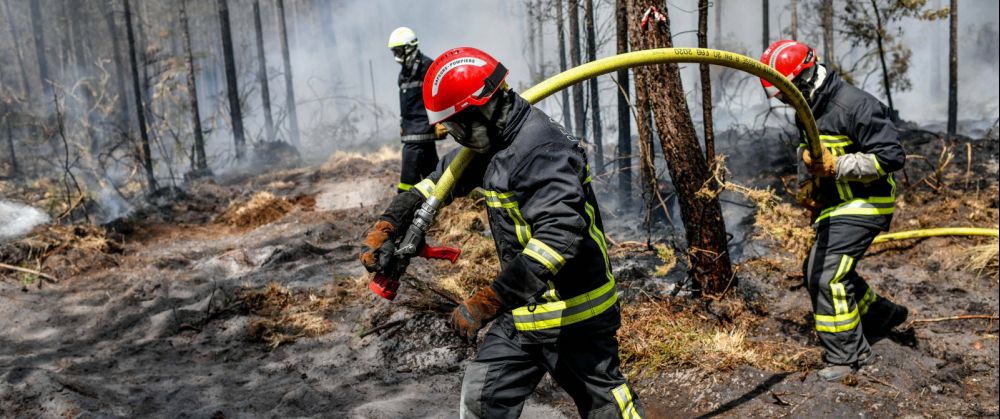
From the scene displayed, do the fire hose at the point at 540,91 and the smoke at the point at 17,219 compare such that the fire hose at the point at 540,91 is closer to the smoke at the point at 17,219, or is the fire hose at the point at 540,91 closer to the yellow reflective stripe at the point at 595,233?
the yellow reflective stripe at the point at 595,233

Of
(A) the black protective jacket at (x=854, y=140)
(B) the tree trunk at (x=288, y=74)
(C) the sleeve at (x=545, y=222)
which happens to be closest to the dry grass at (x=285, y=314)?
(C) the sleeve at (x=545, y=222)

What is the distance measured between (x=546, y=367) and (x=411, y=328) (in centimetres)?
265

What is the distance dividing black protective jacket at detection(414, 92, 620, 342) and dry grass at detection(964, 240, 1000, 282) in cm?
547

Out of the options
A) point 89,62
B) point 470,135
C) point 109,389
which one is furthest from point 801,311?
point 89,62

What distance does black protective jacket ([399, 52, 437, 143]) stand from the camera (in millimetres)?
7016

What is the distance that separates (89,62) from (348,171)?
31643 millimetres

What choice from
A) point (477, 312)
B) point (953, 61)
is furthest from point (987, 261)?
point (953, 61)

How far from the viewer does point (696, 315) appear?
17.4 ft

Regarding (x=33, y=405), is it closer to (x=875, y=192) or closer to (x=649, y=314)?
(x=649, y=314)

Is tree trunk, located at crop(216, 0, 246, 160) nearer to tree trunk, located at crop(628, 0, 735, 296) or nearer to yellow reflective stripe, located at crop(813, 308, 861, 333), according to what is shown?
tree trunk, located at crop(628, 0, 735, 296)

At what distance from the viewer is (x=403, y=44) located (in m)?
6.95

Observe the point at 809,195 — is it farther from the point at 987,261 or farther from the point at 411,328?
the point at 987,261

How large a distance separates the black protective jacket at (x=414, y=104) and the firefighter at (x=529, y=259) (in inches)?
162

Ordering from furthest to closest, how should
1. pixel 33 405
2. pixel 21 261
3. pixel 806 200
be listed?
1. pixel 21 261
2. pixel 806 200
3. pixel 33 405
